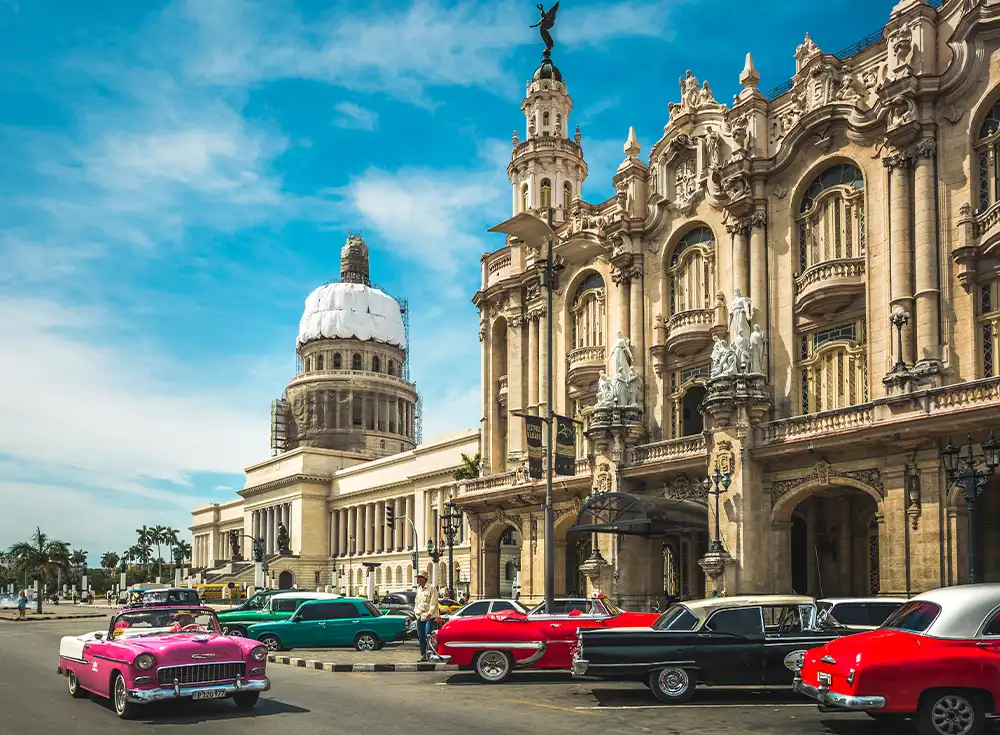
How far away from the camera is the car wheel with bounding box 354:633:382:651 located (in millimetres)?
28641

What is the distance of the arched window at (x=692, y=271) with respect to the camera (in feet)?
132

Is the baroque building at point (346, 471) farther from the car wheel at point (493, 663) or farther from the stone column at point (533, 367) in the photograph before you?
the car wheel at point (493, 663)

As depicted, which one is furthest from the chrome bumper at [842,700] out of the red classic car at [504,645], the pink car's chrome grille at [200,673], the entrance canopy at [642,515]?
the entrance canopy at [642,515]

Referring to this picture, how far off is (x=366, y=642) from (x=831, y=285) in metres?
17.7

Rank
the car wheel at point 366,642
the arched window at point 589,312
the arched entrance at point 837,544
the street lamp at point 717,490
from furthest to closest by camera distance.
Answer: the arched window at point 589,312
the arched entrance at point 837,544
the street lamp at point 717,490
the car wheel at point 366,642

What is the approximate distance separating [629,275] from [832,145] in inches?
412

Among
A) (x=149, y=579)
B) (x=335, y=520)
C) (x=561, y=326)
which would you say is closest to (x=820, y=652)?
(x=561, y=326)

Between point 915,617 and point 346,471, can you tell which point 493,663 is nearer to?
point 915,617

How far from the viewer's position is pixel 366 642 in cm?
2870

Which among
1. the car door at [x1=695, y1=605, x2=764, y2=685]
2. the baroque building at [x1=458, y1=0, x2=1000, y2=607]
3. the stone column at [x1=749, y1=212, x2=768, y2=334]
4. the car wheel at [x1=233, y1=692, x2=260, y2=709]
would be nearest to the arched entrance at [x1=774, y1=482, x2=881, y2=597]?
the baroque building at [x1=458, y1=0, x2=1000, y2=607]

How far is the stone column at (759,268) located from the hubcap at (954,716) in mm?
25078

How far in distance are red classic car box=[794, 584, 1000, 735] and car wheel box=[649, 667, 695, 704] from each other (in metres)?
4.17

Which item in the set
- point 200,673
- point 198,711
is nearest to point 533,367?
point 198,711


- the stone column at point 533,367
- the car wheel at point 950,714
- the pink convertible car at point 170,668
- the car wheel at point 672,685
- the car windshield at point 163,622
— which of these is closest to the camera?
the car wheel at point 950,714
